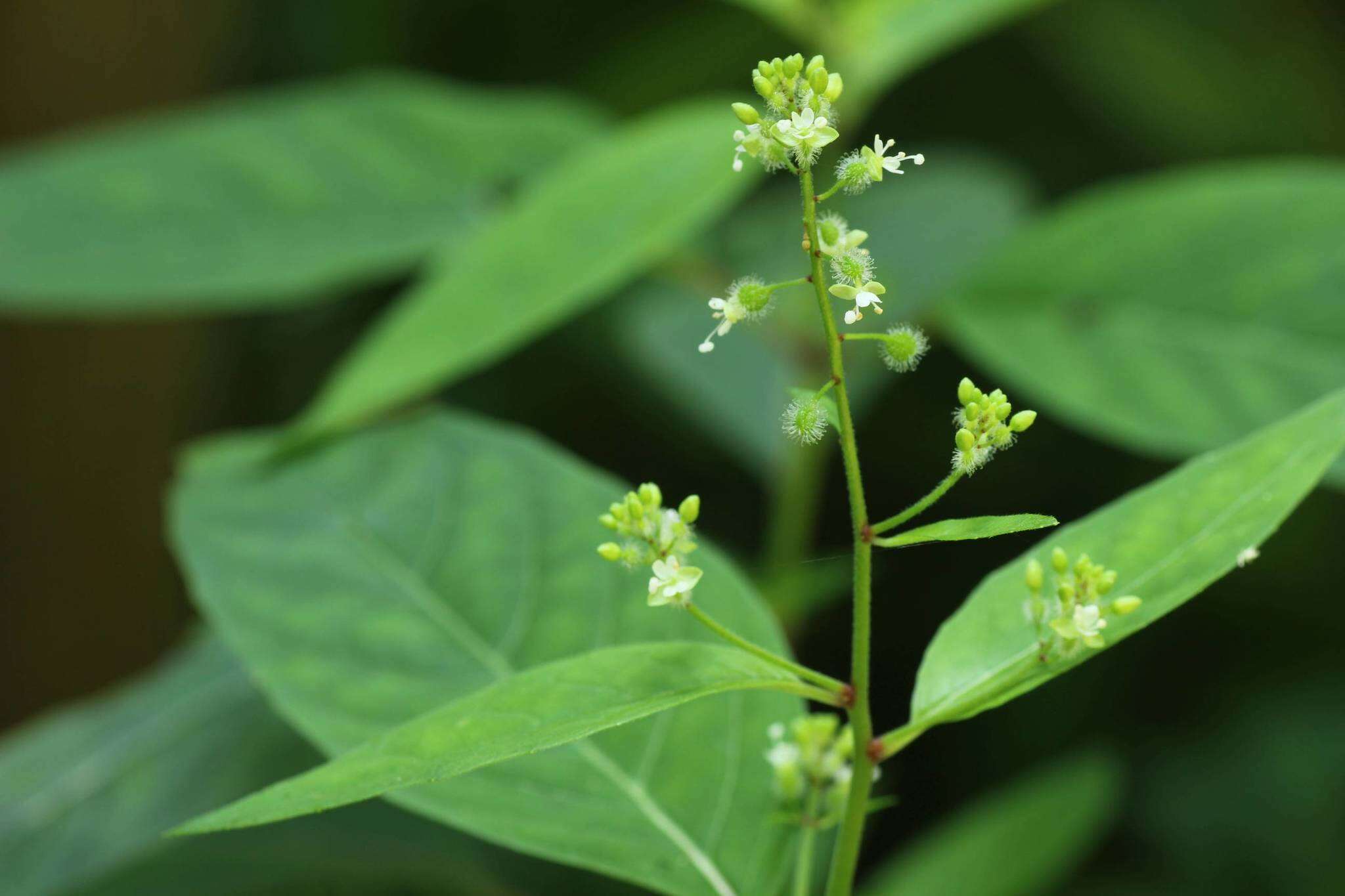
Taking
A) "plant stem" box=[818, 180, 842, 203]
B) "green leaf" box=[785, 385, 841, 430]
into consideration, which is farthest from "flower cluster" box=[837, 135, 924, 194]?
"green leaf" box=[785, 385, 841, 430]

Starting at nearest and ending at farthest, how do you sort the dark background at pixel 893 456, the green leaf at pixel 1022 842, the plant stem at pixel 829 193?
the plant stem at pixel 829 193, the green leaf at pixel 1022 842, the dark background at pixel 893 456

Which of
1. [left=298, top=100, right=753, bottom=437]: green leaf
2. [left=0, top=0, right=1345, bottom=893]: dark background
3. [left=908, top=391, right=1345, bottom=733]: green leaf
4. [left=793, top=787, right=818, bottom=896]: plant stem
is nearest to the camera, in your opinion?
[left=908, top=391, right=1345, bottom=733]: green leaf

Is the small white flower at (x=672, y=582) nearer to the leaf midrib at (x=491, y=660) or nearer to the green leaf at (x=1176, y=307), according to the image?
the leaf midrib at (x=491, y=660)

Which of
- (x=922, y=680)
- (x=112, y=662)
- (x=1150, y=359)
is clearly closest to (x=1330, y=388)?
(x=1150, y=359)

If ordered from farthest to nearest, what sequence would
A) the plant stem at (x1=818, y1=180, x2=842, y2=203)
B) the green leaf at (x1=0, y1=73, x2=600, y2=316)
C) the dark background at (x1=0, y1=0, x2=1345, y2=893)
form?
the dark background at (x1=0, y1=0, x2=1345, y2=893) → the green leaf at (x1=0, y1=73, x2=600, y2=316) → the plant stem at (x1=818, y1=180, x2=842, y2=203)

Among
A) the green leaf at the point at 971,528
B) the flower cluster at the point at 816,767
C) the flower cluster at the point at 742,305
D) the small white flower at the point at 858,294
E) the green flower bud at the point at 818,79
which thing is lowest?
the flower cluster at the point at 816,767

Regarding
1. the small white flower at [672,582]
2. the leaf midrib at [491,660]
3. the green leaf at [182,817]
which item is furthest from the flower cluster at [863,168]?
the green leaf at [182,817]

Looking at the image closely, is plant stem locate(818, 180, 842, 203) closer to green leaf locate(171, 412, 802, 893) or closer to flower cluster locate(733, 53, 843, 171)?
flower cluster locate(733, 53, 843, 171)
